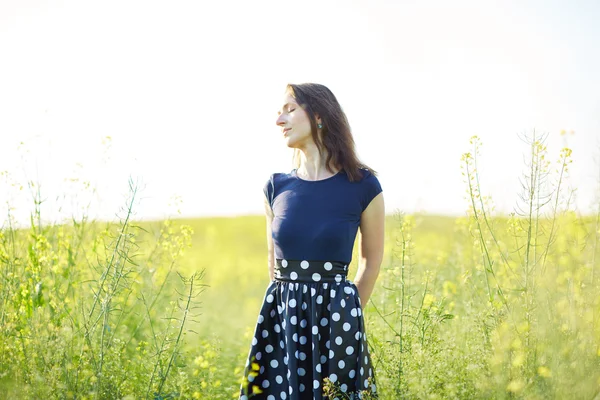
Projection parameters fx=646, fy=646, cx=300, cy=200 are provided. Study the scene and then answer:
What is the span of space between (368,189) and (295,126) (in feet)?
1.53

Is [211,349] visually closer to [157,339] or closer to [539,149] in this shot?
[157,339]

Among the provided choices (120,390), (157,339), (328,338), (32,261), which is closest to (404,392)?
(328,338)

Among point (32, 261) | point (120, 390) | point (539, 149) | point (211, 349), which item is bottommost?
point (120, 390)

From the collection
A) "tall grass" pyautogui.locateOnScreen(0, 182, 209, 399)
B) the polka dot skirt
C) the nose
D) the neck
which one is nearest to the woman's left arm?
the polka dot skirt

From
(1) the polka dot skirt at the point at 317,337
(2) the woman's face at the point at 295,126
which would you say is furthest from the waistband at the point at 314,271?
(2) the woman's face at the point at 295,126

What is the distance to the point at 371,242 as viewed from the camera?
311cm

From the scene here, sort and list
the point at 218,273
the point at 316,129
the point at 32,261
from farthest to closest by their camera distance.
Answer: the point at 218,273 → the point at 32,261 → the point at 316,129

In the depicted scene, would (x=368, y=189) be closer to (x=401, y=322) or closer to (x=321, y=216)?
(x=321, y=216)

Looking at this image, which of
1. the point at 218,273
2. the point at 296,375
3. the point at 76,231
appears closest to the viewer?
the point at 296,375

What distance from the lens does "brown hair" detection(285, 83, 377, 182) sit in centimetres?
316

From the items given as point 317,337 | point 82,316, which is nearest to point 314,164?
point 317,337

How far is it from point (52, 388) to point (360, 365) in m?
1.47

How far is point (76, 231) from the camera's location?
407 centimetres

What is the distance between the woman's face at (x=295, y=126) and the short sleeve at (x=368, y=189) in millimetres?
343
